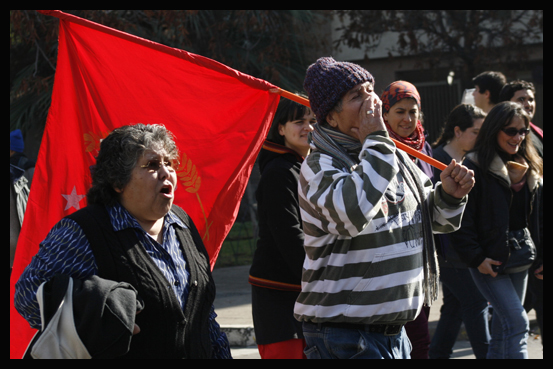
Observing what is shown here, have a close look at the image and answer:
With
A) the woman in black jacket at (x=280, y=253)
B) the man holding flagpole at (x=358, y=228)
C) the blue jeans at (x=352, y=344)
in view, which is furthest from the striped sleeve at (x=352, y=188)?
the woman in black jacket at (x=280, y=253)

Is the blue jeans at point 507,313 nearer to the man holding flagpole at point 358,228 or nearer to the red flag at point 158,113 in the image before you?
the man holding flagpole at point 358,228

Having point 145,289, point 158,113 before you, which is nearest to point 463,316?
point 158,113

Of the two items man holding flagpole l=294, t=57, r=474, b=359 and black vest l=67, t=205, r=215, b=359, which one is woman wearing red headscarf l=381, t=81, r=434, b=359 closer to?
man holding flagpole l=294, t=57, r=474, b=359

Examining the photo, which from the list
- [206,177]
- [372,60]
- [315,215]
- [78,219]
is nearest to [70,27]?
[206,177]

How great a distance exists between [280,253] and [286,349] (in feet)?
1.85

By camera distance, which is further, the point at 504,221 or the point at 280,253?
the point at 504,221

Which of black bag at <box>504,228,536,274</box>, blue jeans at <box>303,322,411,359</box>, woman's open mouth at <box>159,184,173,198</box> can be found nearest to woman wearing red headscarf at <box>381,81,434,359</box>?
black bag at <box>504,228,536,274</box>

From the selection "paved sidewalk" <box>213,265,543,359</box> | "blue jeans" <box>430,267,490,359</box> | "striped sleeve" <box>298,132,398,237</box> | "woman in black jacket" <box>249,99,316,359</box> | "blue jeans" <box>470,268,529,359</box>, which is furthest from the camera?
"paved sidewalk" <box>213,265,543,359</box>

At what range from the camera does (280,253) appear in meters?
4.01

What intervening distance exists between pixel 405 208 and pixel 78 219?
134 centimetres

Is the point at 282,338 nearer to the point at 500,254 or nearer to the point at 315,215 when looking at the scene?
the point at 315,215

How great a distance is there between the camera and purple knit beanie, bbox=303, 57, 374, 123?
2.84 meters

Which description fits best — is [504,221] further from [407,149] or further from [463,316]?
[407,149]

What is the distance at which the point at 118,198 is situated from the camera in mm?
2828
